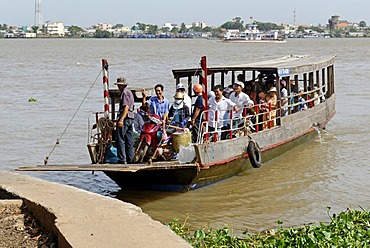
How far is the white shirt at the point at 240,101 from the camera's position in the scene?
480 inches

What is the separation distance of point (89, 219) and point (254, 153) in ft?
23.3

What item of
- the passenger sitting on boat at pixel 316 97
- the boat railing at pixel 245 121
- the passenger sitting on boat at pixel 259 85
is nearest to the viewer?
the boat railing at pixel 245 121

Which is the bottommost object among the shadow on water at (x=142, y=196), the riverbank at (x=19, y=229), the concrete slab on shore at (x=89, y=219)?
the shadow on water at (x=142, y=196)

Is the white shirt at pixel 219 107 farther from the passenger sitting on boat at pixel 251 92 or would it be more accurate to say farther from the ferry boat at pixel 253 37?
the ferry boat at pixel 253 37

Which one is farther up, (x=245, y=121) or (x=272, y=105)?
(x=272, y=105)

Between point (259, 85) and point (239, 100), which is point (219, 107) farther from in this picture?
point (259, 85)

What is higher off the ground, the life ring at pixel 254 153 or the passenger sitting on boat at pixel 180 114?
the passenger sitting on boat at pixel 180 114

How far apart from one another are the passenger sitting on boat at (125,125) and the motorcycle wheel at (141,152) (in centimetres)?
13

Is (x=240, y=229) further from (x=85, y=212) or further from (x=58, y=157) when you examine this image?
(x=58, y=157)

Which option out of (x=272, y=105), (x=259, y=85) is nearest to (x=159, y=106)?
(x=272, y=105)

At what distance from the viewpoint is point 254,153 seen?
1204 centimetres

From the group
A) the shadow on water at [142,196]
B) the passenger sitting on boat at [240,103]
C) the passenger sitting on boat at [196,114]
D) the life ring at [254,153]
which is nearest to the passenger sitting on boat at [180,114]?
the passenger sitting on boat at [196,114]

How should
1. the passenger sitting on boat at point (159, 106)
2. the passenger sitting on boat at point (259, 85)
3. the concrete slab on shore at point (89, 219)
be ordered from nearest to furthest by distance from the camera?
1. the concrete slab on shore at point (89, 219)
2. the passenger sitting on boat at point (159, 106)
3. the passenger sitting on boat at point (259, 85)

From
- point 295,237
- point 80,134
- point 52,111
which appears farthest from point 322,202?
point 52,111
